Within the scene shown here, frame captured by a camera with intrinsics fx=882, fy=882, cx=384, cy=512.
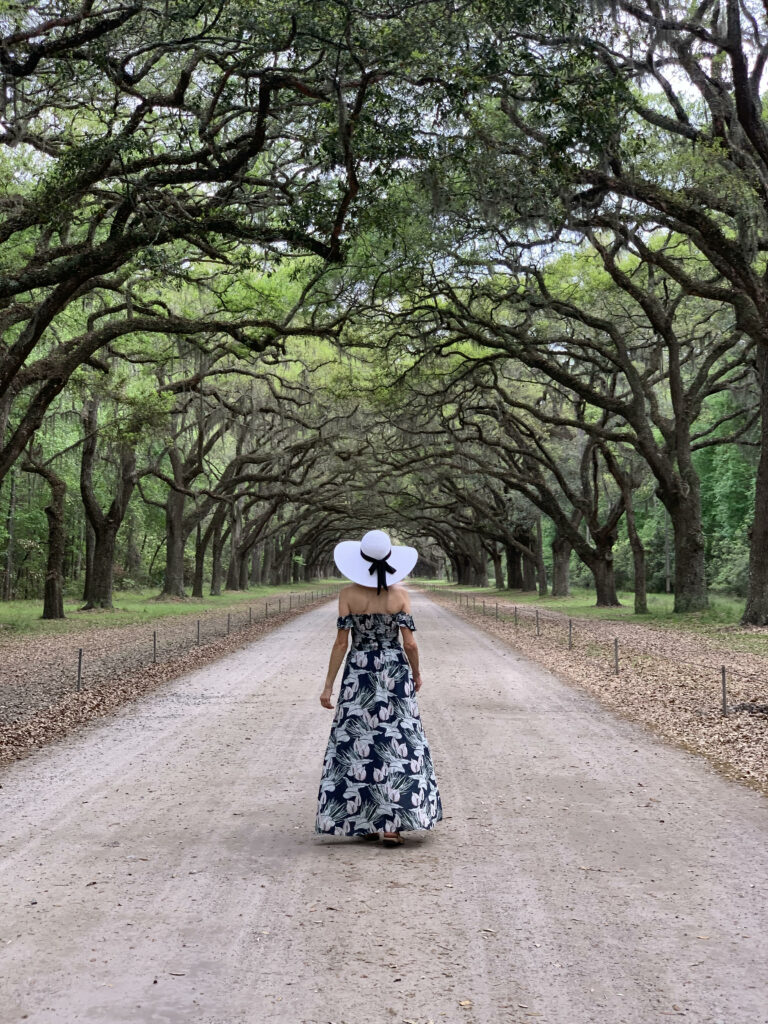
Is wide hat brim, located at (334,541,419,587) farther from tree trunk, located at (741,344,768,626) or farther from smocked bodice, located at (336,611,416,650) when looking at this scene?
tree trunk, located at (741,344,768,626)

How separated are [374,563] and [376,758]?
1.17m

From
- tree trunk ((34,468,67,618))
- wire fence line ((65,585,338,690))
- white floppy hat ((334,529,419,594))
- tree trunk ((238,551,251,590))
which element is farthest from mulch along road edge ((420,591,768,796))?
tree trunk ((238,551,251,590))

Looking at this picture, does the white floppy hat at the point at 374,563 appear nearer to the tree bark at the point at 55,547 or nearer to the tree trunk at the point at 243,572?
the tree bark at the point at 55,547

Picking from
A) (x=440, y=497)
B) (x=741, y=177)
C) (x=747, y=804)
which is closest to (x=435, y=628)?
(x=741, y=177)

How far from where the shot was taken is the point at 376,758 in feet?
16.8

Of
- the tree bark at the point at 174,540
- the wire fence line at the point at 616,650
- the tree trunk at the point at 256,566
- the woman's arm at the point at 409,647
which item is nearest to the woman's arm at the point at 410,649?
the woman's arm at the point at 409,647

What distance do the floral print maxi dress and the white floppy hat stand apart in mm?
315

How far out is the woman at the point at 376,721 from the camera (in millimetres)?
5105

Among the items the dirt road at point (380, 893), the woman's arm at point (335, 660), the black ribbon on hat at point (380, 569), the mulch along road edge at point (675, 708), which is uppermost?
the black ribbon on hat at point (380, 569)

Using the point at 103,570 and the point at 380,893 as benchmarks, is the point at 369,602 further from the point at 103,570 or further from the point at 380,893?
the point at 103,570

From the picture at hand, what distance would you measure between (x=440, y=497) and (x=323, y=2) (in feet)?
152

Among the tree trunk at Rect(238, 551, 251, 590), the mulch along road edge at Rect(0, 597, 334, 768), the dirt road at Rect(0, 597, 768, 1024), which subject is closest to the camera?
the dirt road at Rect(0, 597, 768, 1024)

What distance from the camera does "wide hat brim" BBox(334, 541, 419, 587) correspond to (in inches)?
214

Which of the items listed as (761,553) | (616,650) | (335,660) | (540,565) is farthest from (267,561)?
(335,660)
